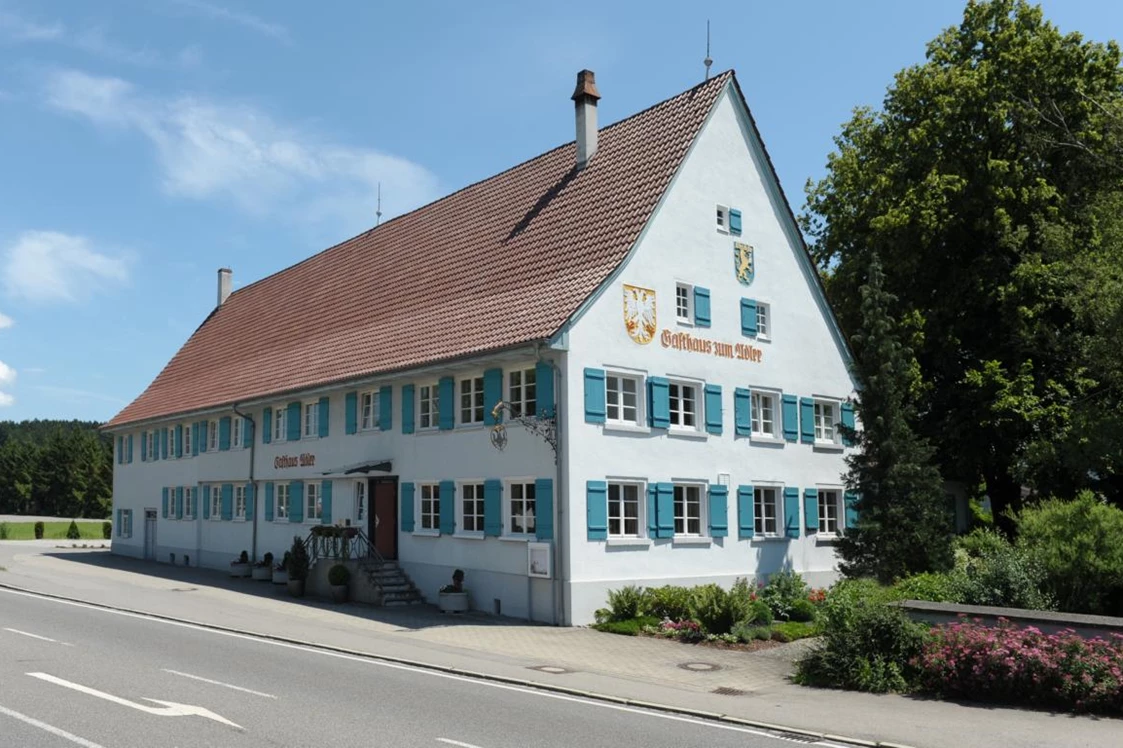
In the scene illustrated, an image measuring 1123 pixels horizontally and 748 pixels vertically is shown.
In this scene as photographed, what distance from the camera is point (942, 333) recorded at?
32.1m

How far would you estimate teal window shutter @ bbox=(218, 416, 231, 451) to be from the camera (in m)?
33.5

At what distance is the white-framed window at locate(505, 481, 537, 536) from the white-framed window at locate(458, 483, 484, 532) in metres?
1.03

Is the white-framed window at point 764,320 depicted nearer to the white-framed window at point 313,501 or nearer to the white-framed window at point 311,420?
the white-framed window at point 311,420

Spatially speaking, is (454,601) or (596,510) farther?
(454,601)

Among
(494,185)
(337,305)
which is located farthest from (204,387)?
(494,185)

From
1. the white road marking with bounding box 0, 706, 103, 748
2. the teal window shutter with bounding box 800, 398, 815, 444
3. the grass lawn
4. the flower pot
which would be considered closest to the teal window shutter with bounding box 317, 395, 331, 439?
the flower pot

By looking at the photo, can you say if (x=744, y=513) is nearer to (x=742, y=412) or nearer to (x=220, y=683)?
(x=742, y=412)

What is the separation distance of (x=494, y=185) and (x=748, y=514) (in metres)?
12.0

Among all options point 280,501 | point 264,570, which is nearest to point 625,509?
point 264,570

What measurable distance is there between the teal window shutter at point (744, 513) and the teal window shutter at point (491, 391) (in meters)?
6.24

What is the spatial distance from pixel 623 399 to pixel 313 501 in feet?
35.8

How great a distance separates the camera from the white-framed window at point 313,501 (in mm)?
28203

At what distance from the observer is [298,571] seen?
83.9 ft

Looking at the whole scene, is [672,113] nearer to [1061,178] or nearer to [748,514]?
[748,514]
